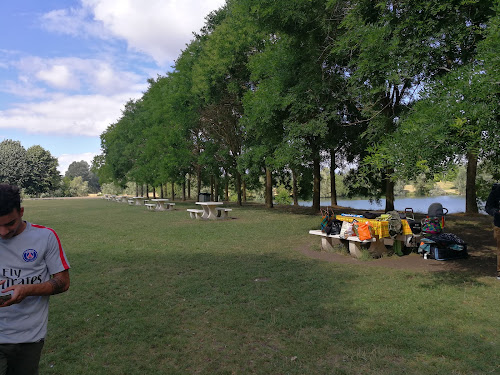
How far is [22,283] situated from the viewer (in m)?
2.18

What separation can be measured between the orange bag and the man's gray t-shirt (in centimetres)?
722

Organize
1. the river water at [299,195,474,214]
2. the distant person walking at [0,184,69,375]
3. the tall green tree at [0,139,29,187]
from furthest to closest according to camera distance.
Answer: the tall green tree at [0,139,29,187]
the river water at [299,195,474,214]
the distant person walking at [0,184,69,375]

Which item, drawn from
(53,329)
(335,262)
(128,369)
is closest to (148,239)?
(335,262)

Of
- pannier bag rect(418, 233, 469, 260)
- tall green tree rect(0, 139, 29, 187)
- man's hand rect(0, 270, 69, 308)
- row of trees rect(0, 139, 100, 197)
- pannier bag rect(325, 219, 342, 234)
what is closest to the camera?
man's hand rect(0, 270, 69, 308)

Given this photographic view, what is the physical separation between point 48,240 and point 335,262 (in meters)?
6.94

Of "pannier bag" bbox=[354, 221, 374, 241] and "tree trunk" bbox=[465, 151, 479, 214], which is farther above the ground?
"tree trunk" bbox=[465, 151, 479, 214]

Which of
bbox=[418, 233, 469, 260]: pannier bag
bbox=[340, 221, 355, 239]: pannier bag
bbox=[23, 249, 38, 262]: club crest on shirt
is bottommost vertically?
bbox=[418, 233, 469, 260]: pannier bag

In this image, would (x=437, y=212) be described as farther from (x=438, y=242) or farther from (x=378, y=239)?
(x=378, y=239)

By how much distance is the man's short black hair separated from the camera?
2.04m

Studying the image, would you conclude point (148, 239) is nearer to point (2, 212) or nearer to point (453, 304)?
point (453, 304)

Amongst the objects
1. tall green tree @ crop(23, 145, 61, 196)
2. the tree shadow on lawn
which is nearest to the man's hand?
the tree shadow on lawn

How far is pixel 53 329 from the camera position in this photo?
4668 mm

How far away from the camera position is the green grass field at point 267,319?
3.69m

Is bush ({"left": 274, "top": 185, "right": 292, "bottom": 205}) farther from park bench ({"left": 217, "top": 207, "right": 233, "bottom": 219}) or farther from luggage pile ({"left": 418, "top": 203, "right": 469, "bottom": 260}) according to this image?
luggage pile ({"left": 418, "top": 203, "right": 469, "bottom": 260})
